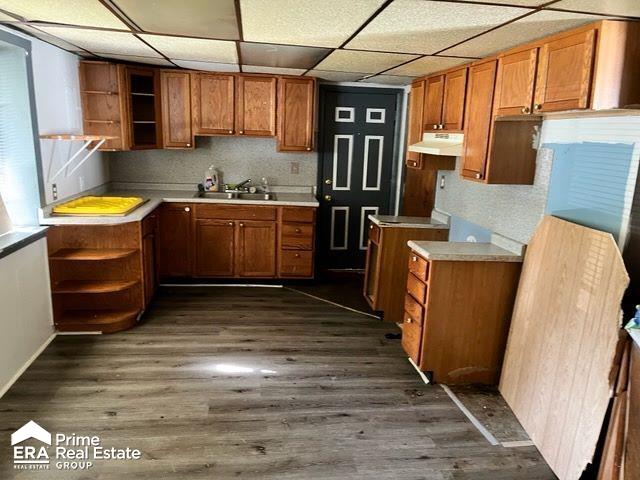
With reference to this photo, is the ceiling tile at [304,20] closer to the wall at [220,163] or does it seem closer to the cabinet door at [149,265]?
the cabinet door at [149,265]

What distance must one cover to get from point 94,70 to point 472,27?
3.39 m

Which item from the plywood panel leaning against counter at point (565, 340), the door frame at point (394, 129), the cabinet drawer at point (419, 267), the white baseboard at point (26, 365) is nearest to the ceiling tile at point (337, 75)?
the door frame at point (394, 129)

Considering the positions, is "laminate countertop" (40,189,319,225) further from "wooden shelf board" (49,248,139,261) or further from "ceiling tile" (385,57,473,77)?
"ceiling tile" (385,57,473,77)

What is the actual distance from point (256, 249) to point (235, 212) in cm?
44

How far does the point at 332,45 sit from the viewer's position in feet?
9.75

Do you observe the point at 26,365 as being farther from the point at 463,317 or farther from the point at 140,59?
the point at 463,317

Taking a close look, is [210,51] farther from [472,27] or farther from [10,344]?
[10,344]

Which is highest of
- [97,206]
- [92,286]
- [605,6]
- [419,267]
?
[605,6]

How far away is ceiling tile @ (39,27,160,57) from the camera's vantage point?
2.93 meters

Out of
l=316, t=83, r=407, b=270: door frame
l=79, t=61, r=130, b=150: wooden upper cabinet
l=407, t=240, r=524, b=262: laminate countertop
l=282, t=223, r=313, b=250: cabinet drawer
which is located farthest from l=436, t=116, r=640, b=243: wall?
l=79, t=61, r=130, b=150: wooden upper cabinet

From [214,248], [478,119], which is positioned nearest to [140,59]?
[214,248]

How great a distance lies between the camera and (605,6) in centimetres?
184

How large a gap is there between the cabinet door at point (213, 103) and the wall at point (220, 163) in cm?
37

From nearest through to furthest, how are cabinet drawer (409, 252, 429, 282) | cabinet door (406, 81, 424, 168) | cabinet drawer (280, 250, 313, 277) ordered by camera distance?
1. cabinet drawer (409, 252, 429, 282)
2. cabinet door (406, 81, 424, 168)
3. cabinet drawer (280, 250, 313, 277)
